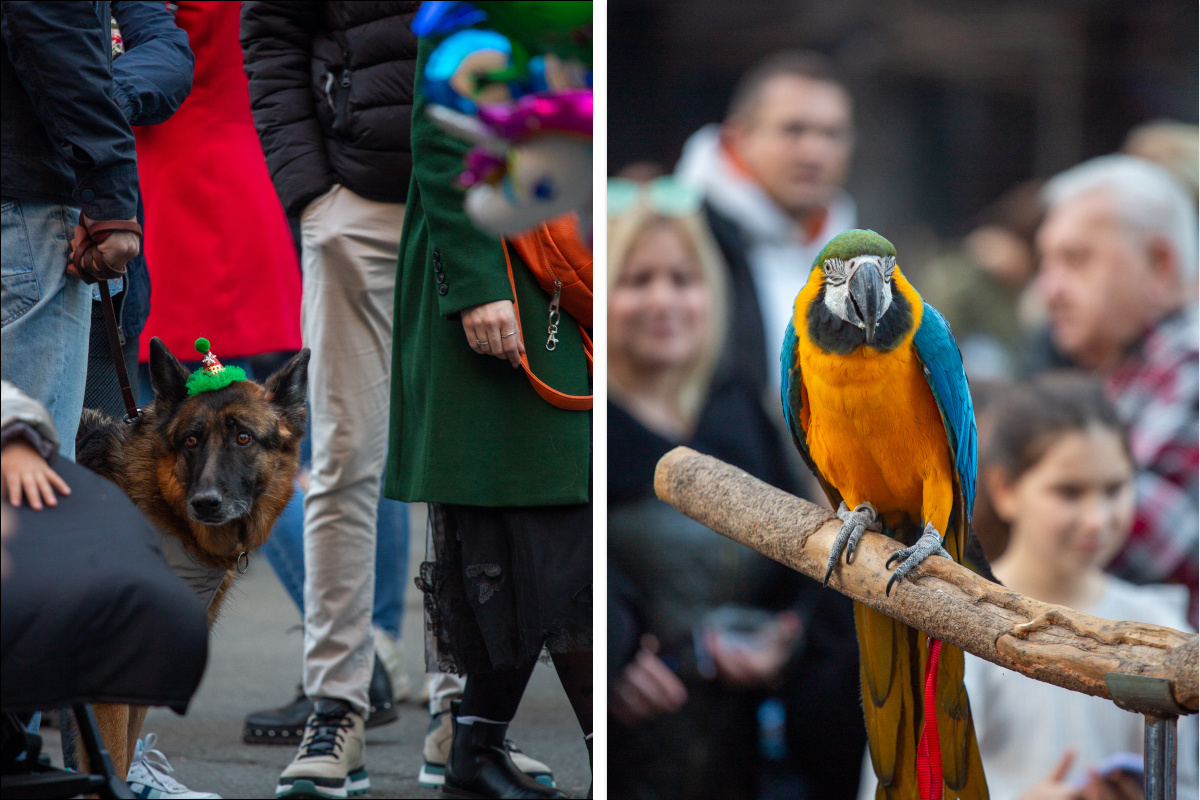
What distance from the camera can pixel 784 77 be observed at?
2.67 meters

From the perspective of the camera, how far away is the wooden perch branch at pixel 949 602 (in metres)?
1.45

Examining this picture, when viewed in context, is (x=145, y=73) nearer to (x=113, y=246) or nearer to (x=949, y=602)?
(x=113, y=246)

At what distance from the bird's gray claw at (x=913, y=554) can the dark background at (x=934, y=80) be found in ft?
3.97

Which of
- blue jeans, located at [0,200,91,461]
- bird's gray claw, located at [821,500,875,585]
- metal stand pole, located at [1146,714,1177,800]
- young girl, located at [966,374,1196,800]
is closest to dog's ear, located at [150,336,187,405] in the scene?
blue jeans, located at [0,200,91,461]

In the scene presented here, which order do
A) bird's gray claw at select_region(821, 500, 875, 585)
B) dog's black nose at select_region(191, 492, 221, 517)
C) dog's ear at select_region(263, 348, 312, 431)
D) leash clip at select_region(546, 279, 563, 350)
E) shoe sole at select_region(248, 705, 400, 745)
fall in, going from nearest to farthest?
bird's gray claw at select_region(821, 500, 875, 585), dog's black nose at select_region(191, 492, 221, 517), leash clip at select_region(546, 279, 563, 350), dog's ear at select_region(263, 348, 312, 431), shoe sole at select_region(248, 705, 400, 745)

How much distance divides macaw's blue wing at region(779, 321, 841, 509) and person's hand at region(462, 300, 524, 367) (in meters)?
0.49

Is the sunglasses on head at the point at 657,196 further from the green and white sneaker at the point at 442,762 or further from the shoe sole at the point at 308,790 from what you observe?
the shoe sole at the point at 308,790

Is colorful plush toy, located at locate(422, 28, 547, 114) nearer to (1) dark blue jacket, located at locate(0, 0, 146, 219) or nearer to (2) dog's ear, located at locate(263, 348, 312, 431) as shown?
(1) dark blue jacket, located at locate(0, 0, 146, 219)

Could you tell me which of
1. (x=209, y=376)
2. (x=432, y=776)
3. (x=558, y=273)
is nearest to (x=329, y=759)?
(x=432, y=776)

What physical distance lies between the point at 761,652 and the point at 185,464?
5.14ft

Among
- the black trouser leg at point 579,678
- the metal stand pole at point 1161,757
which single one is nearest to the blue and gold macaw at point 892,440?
the metal stand pole at point 1161,757

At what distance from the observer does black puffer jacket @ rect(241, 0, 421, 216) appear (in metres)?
2.34

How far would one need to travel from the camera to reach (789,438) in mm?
2709

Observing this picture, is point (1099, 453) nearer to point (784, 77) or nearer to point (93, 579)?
point (784, 77)
